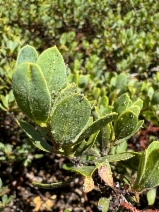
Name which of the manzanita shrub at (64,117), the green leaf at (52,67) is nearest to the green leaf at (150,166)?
the manzanita shrub at (64,117)

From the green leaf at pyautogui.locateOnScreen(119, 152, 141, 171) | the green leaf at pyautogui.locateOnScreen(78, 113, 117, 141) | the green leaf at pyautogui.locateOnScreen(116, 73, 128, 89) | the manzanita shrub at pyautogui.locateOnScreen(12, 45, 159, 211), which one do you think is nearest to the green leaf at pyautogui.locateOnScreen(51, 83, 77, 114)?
the manzanita shrub at pyautogui.locateOnScreen(12, 45, 159, 211)

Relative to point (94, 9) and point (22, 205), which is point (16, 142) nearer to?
point (22, 205)

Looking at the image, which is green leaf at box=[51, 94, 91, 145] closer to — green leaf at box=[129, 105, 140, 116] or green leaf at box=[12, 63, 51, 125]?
green leaf at box=[12, 63, 51, 125]

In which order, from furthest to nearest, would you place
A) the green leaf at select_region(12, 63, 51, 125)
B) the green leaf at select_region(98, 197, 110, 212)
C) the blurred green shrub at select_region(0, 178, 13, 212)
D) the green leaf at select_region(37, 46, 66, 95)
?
the blurred green shrub at select_region(0, 178, 13, 212) < the green leaf at select_region(98, 197, 110, 212) < the green leaf at select_region(37, 46, 66, 95) < the green leaf at select_region(12, 63, 51, 125)

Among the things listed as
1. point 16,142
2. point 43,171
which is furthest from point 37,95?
point 43,171

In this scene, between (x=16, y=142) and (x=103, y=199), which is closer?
(x=103, y=199)

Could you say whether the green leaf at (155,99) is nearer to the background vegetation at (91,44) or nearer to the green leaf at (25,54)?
the background vegetation at (91,44)
